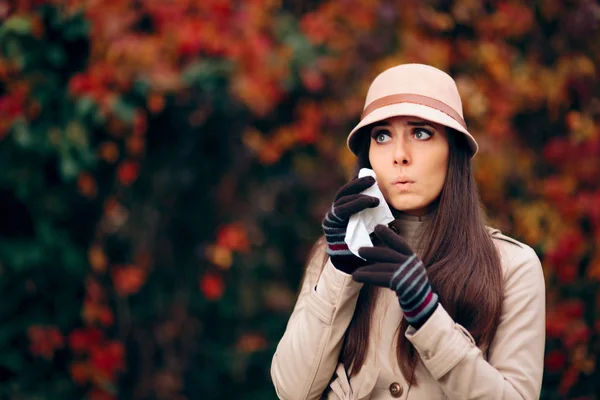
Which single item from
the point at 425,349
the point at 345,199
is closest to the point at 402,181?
the point at 345,199

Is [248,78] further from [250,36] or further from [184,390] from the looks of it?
[184,390]

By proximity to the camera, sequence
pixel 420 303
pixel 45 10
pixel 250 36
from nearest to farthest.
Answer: pixel 420 303 → pixel 45 10 → pixel 250 36

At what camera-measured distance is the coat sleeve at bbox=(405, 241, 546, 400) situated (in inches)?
81.1

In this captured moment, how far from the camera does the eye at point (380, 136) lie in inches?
93.9

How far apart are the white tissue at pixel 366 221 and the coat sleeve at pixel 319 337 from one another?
5.5 inches

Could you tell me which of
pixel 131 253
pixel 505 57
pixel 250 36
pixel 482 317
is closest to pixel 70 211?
pixel 131 253

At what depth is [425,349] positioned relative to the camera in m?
2.07

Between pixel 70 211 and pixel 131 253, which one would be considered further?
pixel 131 253

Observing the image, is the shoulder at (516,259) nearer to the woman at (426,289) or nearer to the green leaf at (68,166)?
the woman at (426,289)

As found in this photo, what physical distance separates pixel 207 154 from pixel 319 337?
124 inches

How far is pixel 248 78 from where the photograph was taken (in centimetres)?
455

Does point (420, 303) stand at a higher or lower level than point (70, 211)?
higher

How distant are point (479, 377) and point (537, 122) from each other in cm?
304

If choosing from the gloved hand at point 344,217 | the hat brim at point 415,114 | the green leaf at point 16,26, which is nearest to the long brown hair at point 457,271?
the hat brim at point 415,114
